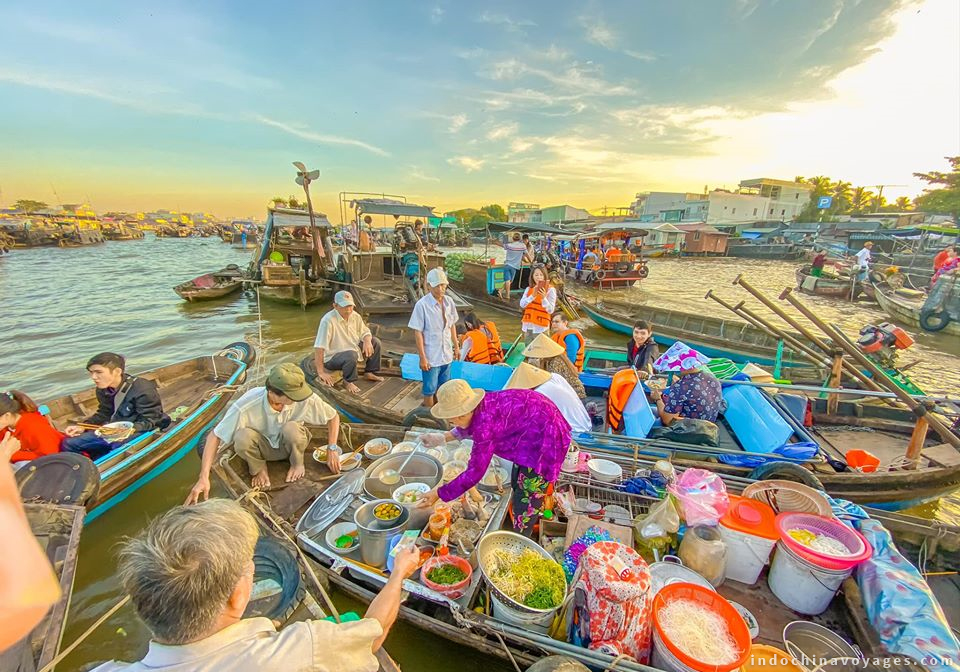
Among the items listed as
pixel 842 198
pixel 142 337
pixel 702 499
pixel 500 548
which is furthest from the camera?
pixel 842 198

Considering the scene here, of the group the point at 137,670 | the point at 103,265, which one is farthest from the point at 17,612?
the point at 103,265

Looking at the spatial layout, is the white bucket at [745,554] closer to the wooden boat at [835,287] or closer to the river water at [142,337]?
the river water at [142,337]

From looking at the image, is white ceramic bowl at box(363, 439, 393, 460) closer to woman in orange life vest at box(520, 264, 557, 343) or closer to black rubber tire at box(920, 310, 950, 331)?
woman in orange life vest at box(520, 264, 557, 343)

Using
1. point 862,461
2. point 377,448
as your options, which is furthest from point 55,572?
point 862,461

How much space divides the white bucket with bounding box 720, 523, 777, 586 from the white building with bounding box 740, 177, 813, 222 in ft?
209

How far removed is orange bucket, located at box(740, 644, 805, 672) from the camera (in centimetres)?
257

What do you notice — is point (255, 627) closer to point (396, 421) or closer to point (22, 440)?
point (396, 421)

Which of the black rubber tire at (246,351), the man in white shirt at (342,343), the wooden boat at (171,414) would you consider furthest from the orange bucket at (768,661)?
the black rubber tire at (246,351)

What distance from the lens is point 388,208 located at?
1522 centimetres

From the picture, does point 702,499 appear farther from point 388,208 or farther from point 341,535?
point 388,208

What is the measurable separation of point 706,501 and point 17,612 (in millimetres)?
4069

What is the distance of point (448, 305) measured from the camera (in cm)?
609

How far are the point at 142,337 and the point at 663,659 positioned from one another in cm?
1715

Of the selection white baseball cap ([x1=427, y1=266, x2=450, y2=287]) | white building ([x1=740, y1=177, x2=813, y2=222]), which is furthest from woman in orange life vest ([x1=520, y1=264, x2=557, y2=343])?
white building ([x1=740, y1=177, x2=813, y2=222])
